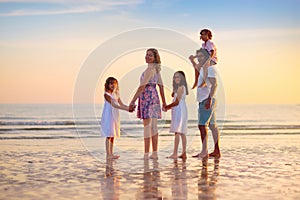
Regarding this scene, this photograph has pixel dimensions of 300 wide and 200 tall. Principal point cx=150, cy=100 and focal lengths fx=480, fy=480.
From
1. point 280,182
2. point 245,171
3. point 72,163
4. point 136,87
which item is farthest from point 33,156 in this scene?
point 280,182

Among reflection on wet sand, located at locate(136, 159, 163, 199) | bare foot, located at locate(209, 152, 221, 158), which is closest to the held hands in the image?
reflection on wet sand, located at locate(136, 159, 163, 199)

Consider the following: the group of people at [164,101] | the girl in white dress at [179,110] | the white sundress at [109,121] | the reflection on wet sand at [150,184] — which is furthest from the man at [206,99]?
the white sundress at [109,121]

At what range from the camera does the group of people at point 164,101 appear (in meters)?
8.52

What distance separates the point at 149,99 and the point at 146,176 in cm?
209

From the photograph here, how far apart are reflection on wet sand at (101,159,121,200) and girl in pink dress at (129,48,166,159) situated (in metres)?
1.38

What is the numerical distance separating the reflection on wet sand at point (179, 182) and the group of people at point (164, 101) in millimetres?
1005

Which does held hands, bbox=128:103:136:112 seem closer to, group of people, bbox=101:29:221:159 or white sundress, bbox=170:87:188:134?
group of people, bbox=101:29:221:159

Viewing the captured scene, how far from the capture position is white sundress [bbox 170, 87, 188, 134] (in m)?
8.93

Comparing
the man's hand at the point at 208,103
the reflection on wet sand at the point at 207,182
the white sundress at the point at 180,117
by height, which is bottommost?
the reflection on wet sand at the point at 207,182

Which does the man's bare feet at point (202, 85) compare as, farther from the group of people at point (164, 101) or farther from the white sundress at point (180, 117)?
the white sundress at point (180, 117)

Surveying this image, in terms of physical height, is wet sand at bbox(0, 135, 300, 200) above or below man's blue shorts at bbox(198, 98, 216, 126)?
below

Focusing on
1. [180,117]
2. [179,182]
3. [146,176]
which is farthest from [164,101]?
[179,182]

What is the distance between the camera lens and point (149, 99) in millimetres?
8609

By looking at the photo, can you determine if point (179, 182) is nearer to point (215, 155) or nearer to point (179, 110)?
point (179, 110)
